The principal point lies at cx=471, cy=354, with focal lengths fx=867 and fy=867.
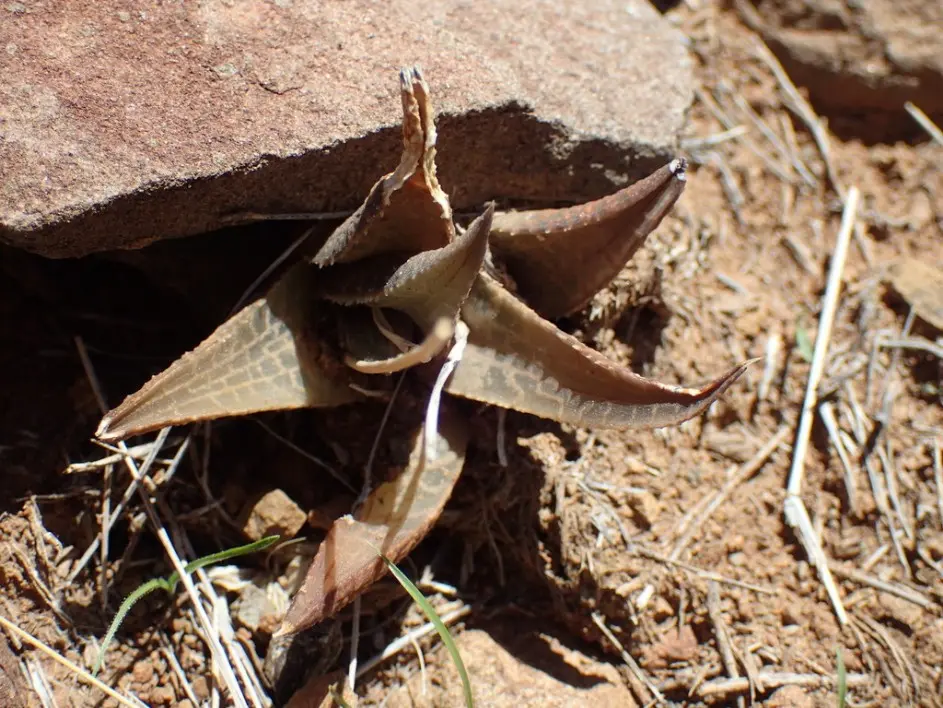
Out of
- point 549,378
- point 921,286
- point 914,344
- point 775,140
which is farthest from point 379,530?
point 775,140

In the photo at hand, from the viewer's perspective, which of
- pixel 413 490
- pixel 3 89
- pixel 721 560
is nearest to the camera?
pixel 3 89

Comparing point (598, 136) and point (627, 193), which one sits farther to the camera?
point (598, 136)

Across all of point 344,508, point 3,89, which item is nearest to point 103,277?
point 3,89

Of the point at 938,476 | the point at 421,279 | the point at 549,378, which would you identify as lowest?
the point at 938,476

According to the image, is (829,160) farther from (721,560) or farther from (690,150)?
(721,560)

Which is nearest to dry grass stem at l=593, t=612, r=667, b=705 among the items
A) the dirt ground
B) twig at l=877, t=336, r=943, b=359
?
the dirt ground

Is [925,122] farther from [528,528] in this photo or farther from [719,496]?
[528,528]

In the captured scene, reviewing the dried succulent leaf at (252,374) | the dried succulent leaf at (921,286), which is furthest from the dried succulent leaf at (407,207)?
the dried succulent leaf at (921,286)
